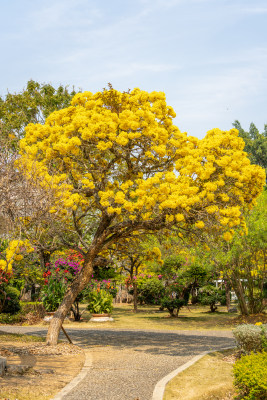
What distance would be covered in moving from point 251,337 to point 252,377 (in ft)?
12.1

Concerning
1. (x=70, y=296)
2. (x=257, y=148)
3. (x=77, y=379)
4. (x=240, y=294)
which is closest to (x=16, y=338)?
(x=70, y=296)

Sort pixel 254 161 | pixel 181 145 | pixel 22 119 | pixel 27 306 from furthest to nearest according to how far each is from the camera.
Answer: pixel 254 161, pixel 22 119, pixel 27 306, pixel 181 145

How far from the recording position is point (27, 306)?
77.2ft

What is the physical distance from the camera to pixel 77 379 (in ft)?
27.7

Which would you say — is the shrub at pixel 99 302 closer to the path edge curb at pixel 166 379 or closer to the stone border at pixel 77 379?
the stone border at pixel 77 379

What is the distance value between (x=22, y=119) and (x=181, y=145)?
57.3 feet

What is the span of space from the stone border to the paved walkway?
9cm

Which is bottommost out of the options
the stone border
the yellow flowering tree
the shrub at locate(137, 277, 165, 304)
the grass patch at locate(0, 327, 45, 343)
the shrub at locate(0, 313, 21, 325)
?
the shrub at locate(0, 313, 21, 325)

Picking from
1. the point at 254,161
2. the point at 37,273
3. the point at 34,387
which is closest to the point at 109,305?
the point at 37,273

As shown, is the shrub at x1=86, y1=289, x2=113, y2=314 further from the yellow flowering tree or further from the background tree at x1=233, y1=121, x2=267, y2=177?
the background tree at x1=233, y1=121, x2=267, y2=177

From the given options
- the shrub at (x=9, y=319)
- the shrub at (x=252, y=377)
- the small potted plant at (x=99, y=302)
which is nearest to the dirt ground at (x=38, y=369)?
the shrub at (x=252, y=377)

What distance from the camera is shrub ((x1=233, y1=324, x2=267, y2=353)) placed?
9.50 meters

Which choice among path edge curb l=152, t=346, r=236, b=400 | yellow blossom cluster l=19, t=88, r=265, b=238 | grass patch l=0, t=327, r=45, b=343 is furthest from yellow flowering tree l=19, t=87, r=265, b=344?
path edge curb l=152, t=346, r=236, b=400

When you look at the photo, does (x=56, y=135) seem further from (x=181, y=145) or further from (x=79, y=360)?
(x=79, y=360)
